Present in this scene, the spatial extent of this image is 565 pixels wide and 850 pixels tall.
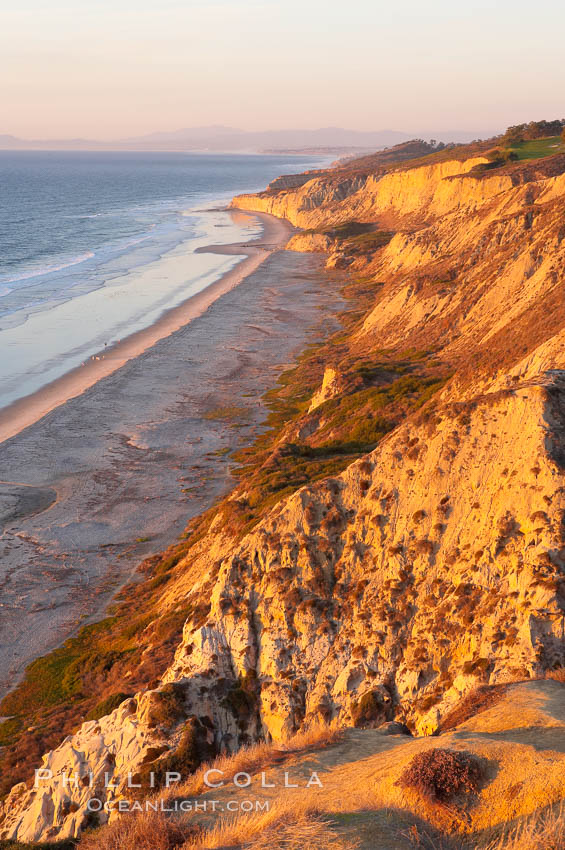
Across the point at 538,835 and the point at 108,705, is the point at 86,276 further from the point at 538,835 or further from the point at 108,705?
the point at 538,835

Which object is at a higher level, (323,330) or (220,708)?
(323,330)

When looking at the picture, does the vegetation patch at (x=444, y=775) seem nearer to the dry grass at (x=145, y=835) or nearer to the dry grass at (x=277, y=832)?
the dry grass at (x=277, y=832)

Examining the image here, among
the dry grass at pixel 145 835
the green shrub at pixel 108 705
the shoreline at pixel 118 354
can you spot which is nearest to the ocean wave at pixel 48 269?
the shoreline at pixel 118 354

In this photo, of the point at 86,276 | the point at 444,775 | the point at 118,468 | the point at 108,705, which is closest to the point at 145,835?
the point at 444,775

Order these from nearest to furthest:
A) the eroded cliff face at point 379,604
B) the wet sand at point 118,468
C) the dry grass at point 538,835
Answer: the dry grass at point 538,835 < the eroded cliff face at point 379,604 < the wet sand at point 118,468

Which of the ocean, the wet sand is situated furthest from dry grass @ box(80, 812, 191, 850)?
the ocean

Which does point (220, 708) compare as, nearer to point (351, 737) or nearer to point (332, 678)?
point (332, 678)

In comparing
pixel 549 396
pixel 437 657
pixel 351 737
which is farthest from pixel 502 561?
pixel 351 737
